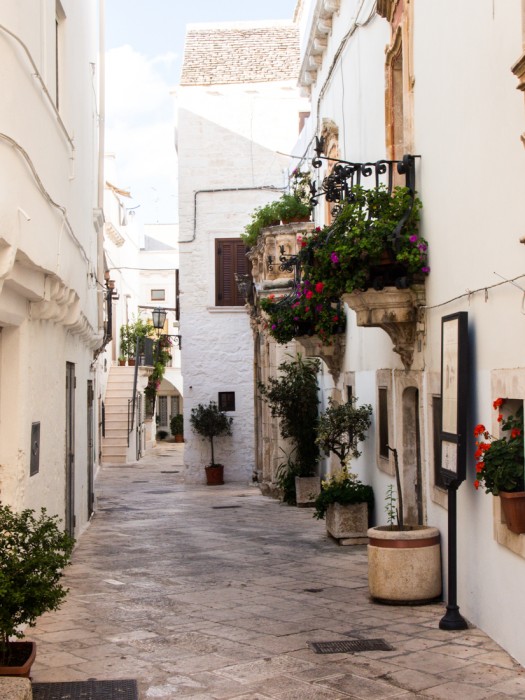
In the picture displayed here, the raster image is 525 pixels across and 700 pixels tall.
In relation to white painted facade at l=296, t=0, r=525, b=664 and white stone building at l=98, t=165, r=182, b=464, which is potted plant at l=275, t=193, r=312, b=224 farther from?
white painted facade at l=296, t=0, r=525, b=664

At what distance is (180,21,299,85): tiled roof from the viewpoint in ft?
81.4

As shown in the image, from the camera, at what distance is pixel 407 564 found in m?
7.99

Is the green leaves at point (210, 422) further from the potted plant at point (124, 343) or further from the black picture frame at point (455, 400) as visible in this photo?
the black picture frame at point (455, 400)

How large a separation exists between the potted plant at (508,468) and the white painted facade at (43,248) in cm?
336

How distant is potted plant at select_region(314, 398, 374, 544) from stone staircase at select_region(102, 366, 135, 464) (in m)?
18.7

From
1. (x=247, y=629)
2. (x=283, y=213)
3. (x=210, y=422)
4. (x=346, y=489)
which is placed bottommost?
(x=247, y=629)

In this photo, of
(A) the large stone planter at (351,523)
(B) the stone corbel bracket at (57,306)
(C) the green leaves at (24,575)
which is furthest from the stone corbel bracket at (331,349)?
(C) the green leaves at (24,575)

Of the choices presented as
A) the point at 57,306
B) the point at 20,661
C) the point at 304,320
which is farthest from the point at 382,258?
the point at 304,320

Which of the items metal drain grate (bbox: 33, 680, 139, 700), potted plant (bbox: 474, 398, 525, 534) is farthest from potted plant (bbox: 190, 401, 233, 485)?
metal drain grate (bbox: 33, 680, 139, 700)

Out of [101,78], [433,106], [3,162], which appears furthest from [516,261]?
[101,78]

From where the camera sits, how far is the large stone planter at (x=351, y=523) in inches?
460

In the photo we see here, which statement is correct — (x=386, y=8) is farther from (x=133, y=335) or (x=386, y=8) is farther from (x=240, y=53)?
(x=133, y=335)

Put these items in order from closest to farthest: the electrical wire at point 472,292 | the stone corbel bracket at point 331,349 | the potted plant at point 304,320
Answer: the electrical wire at point 472,292 → the potted plant at point 304,320 → the stone corbel bracket at point 331,349

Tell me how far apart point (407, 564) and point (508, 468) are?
7.26ft
